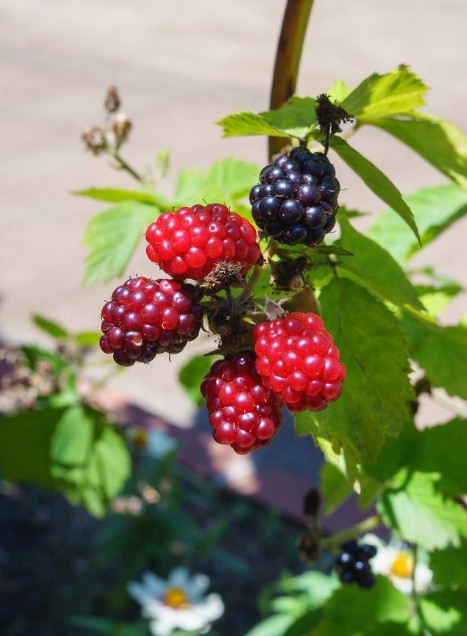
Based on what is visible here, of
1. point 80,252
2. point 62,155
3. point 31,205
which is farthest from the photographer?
point 62,155

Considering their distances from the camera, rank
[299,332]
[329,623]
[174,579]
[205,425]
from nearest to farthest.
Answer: [299,332] < [329,623] < [174,579] < [205,425]

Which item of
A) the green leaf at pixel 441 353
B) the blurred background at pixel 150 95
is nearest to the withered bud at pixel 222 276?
the green leaf at pixel 441 353

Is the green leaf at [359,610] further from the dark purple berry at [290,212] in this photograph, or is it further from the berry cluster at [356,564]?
the dark purple berry at [290,212]

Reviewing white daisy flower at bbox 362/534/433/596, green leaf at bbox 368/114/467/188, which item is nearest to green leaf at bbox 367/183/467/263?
green leaf at bbox 368/114/467/188

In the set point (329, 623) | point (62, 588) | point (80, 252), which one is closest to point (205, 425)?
point (62, 588)

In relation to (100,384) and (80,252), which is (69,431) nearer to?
(100,384)

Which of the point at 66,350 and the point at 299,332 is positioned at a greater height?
the point at 299,332

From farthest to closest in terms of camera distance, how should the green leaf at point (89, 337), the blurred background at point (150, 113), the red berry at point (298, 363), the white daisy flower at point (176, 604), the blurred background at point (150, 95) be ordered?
the blurred background at point (150, 95) < the blurred background at point (150, 113) < the white daisy flower at point (176, 604) < the green leaf at point (89, 337) < the red berry at point (298, 363)
